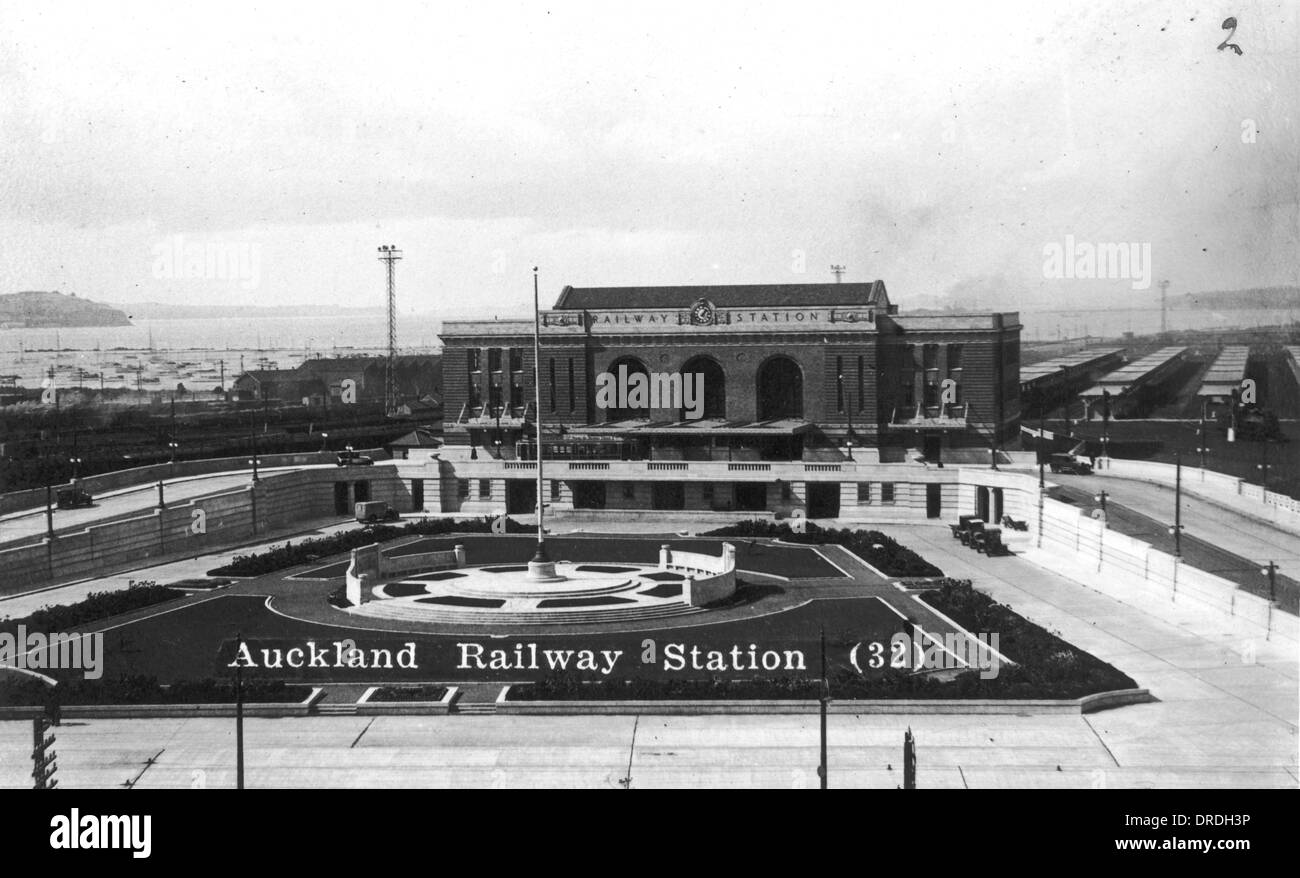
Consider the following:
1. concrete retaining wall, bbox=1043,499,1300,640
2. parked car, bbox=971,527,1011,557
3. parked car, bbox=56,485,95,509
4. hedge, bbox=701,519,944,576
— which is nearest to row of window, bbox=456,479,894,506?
hedge, bbox=701,519,944,576

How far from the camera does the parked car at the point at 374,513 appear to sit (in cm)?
6756

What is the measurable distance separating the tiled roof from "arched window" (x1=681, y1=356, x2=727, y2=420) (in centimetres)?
359

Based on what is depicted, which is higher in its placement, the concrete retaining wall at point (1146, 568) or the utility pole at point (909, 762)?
the concrete retaining wall at point (1146, 568)

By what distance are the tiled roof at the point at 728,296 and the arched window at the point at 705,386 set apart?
359cm

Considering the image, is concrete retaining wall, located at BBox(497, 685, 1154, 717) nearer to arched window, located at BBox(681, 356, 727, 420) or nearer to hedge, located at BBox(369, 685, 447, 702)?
hedge, located at BBox(369, 685, 447, 702)

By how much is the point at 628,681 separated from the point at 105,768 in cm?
1257

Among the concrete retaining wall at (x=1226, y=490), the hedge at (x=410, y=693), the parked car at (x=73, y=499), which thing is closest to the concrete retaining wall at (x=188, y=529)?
the parked car at (x=73, y=499)

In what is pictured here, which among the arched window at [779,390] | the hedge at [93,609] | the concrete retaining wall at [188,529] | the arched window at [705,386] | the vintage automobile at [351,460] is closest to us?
the hedge at [93,609]

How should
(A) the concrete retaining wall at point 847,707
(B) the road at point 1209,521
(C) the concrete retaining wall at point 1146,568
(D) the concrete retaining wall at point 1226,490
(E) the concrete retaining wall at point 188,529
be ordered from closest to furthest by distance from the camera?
(A) the concrete retaining wall at point 847,707 < (C) the concrete retaining wall at point 1146,568 < (B) the road at point 1209,521 < (E) the concrete retaining wall at point 188,529 < (D) the concrete retaining wall at point 1226,490

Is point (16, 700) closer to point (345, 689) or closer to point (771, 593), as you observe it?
point (345, 689)

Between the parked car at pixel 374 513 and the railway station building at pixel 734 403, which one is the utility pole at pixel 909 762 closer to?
the railway station building at pixel 734 403

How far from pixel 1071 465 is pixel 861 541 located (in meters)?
16.6

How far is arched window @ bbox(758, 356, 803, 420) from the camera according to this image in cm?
7575

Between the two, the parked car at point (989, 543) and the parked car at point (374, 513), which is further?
the parked car at point (374, 513)
